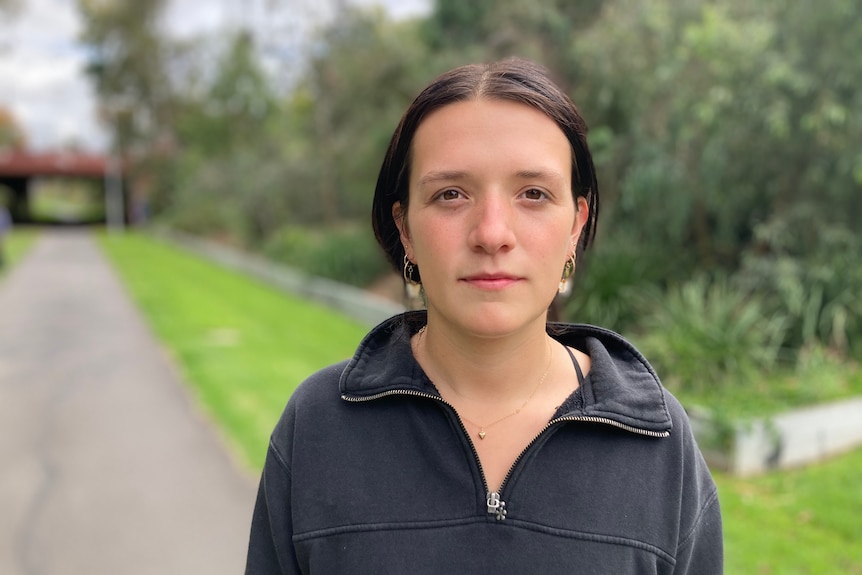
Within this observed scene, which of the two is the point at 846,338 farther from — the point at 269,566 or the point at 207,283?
the point at 207,283


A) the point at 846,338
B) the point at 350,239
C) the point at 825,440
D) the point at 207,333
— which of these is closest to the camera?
the point at 825,440

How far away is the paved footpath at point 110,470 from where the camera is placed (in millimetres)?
4379

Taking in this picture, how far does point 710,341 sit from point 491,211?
5.57 meters

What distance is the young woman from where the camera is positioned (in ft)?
4.21

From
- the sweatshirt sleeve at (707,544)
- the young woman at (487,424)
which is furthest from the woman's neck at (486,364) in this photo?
the sweatshirt sleeve at (707,544)

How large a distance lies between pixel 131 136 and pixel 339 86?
34571mm

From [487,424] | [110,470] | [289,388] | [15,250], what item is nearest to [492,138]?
[487,424]

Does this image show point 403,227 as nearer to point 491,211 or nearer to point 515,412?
point 491,211

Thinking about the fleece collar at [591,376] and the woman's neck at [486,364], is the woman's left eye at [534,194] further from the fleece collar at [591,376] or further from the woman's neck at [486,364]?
the fleece collar at [591,376]

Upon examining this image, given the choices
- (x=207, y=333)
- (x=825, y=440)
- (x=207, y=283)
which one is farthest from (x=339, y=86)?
(x=825, y=440)

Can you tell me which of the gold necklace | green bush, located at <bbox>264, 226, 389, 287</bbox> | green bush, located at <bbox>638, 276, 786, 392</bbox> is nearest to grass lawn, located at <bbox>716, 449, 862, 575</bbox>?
green bush, located at <bbox>638, 276, 786, 392</bbox>

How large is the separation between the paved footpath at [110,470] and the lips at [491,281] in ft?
11.3

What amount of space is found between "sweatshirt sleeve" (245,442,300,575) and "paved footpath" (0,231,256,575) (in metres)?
2.98

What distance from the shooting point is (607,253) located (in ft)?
27.3
